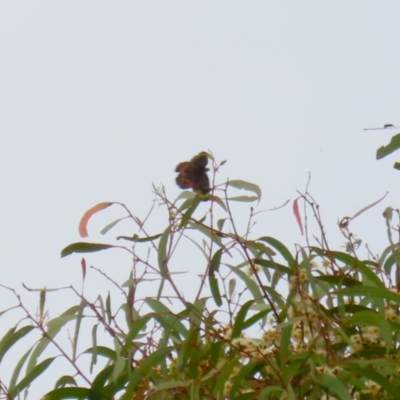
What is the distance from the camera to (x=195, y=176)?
1182mm

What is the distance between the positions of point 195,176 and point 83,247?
0.17 m

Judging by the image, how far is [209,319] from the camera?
3.75ft

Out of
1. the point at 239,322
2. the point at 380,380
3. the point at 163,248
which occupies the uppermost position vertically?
the point at 163,248

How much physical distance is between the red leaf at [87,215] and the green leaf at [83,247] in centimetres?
2

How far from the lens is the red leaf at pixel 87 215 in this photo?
1.21 meters

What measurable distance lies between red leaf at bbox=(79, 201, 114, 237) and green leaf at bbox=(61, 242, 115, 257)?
15mm

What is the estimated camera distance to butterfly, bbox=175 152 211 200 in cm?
117

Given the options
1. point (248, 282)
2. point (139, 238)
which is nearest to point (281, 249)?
point (248, 282)

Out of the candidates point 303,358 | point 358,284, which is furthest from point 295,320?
point 358,284

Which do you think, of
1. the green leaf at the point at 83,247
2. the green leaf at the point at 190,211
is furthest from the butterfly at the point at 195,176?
the green leaf at the point at 83,247

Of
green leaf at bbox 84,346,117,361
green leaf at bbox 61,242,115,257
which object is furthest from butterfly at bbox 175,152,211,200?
green leaf at bbox 84,346,117,361

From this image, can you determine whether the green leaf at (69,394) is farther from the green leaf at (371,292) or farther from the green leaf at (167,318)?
the green leaf at (371,292)

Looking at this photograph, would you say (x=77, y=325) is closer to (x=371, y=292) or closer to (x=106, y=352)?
(x=106, y=352)

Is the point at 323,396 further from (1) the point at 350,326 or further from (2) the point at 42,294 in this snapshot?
(2) the point at 42,294
